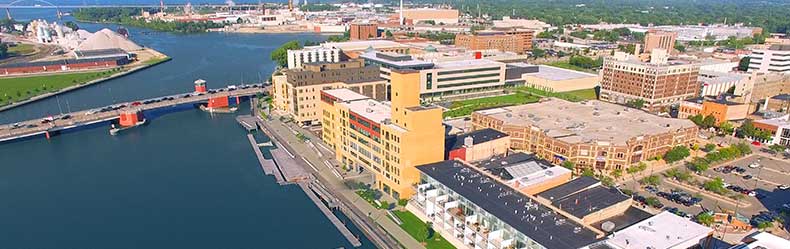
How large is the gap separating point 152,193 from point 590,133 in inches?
1768

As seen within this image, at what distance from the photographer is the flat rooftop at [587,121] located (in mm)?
53162

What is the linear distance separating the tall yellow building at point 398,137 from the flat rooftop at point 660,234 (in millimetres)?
17367

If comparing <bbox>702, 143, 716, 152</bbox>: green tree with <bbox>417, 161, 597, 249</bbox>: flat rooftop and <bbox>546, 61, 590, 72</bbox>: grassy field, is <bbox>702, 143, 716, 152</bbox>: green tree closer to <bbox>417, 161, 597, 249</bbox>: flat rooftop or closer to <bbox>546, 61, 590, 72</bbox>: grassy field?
<bbox>417, 161, 597, 249</bbox>: flat rooftop

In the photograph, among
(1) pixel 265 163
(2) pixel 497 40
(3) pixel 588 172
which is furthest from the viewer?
(2) pixel 497 40

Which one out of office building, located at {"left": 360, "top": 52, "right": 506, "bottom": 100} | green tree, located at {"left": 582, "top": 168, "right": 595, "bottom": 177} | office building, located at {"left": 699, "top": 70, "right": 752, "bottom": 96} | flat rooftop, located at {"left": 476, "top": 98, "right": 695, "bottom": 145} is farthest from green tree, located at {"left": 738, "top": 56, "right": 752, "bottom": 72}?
green tree, located at {"left": 582, "top": 168, "right": 595, "bottom": 177}

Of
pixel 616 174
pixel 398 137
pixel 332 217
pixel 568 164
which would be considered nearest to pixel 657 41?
pixel 616 174

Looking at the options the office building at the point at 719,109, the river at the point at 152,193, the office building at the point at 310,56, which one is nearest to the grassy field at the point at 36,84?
the river at the point at 152,193

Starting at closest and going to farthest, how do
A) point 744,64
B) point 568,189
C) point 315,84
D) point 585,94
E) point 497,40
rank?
point 568,189
point 315,84
point 585,94
point 744,64
point 497,40

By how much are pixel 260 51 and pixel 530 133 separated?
110m

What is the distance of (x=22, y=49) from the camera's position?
5512 inches

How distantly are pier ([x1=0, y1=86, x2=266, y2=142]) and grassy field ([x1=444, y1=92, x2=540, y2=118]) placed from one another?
3365 centimetres

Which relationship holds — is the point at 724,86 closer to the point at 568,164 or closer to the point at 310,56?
the point at 568,164

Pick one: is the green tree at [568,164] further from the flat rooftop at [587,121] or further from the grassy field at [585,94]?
the grassy field at [585,94]

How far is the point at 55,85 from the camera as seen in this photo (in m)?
94.2
